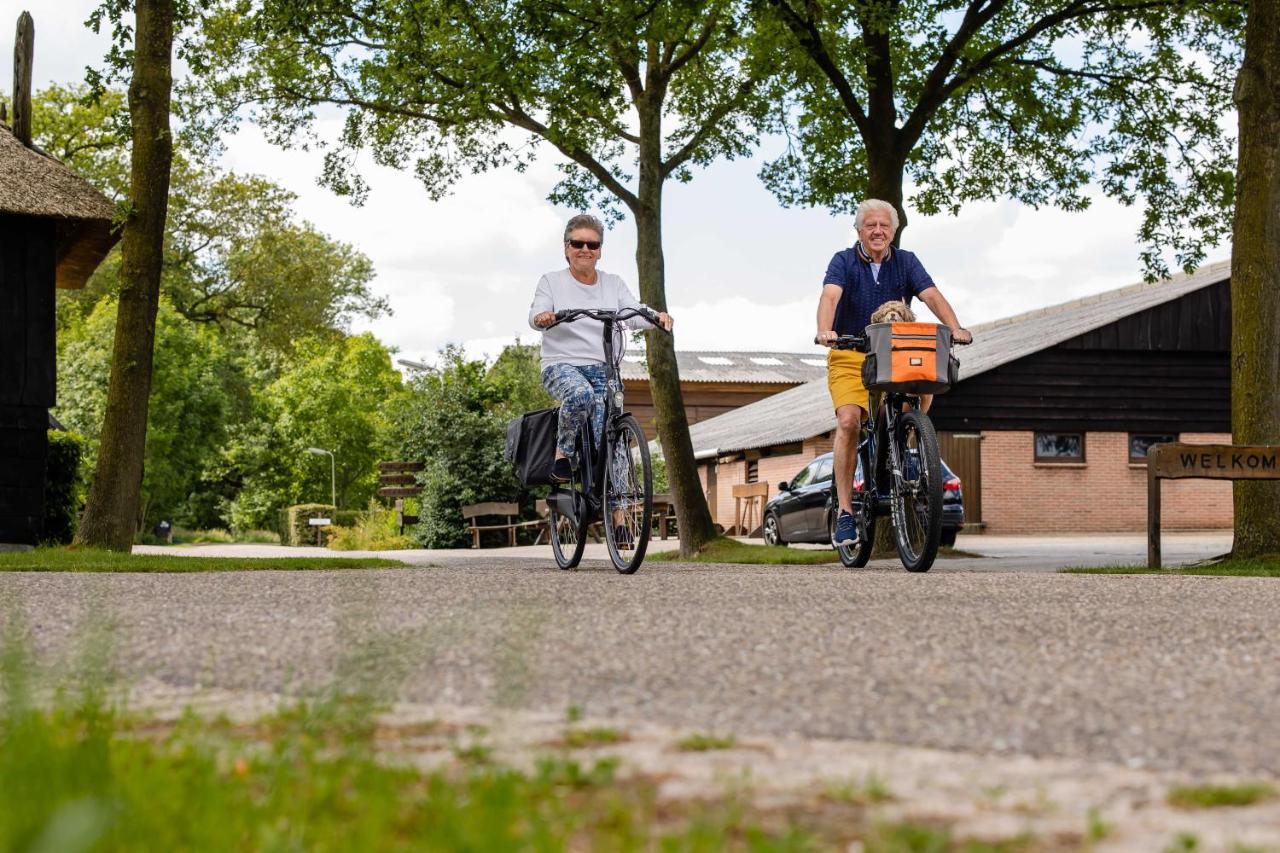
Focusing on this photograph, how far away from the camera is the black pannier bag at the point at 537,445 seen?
9156mm

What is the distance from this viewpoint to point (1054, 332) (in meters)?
37.0

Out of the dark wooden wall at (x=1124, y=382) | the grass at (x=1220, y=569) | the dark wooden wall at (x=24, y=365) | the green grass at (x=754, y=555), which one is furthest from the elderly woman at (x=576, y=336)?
the dark wooden wall at (x=1124, y=382)

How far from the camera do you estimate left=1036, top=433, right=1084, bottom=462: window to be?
1411 inches

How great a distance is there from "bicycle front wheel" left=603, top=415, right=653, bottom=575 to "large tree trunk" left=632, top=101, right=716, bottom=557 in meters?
9.83

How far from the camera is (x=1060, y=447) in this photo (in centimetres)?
3603

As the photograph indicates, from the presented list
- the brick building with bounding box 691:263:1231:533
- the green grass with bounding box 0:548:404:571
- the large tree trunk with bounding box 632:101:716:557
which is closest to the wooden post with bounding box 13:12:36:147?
the large tree trunk with bounding box 632:101:716:557

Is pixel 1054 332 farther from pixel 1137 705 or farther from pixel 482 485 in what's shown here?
pixel 1137 705

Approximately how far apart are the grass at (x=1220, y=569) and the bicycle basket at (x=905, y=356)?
2.31m

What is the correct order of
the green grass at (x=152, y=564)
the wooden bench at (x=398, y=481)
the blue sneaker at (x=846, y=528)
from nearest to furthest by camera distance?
the blue sneaker at (x=846, y=528) < the green grass at (x=152, y=564) < the wooden bench at (x=398, y=481)

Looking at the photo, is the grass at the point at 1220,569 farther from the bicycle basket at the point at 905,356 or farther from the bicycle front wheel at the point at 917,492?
the bicycle basket at the point at 905,356

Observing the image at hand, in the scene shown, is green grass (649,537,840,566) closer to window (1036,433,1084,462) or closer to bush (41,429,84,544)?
bush (41,429,84,544)

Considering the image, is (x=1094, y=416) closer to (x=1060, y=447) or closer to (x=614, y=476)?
(x=1060, y=447)

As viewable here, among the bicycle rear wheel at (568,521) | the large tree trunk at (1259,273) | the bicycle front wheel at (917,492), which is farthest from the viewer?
the large tree trunk at (1259,273)

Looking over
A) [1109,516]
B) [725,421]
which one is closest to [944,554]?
[1109,516]
